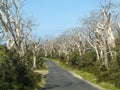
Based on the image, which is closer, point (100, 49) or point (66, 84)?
point (66, 84)

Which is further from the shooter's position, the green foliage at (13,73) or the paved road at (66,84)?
the paved road at (66,84)

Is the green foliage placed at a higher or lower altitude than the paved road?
higher

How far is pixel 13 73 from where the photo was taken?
26688 mm

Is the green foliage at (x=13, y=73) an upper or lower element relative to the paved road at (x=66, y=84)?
upper

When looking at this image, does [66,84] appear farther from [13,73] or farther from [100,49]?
[100,49]

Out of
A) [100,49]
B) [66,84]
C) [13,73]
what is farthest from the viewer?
[100,49]

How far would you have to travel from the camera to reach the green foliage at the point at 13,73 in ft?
83.9

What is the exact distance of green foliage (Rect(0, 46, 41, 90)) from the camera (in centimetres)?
2556

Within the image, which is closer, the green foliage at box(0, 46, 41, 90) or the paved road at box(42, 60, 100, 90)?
the green foliage at box(0, 46, 41, 90)

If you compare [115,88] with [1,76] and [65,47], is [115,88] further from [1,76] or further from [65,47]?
[65,47]

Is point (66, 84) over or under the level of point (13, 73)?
under

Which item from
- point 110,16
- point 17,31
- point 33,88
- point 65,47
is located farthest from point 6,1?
point 65,47

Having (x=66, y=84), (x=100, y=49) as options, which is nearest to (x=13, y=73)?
(x=66, y=84)

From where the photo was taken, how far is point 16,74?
27.4m
